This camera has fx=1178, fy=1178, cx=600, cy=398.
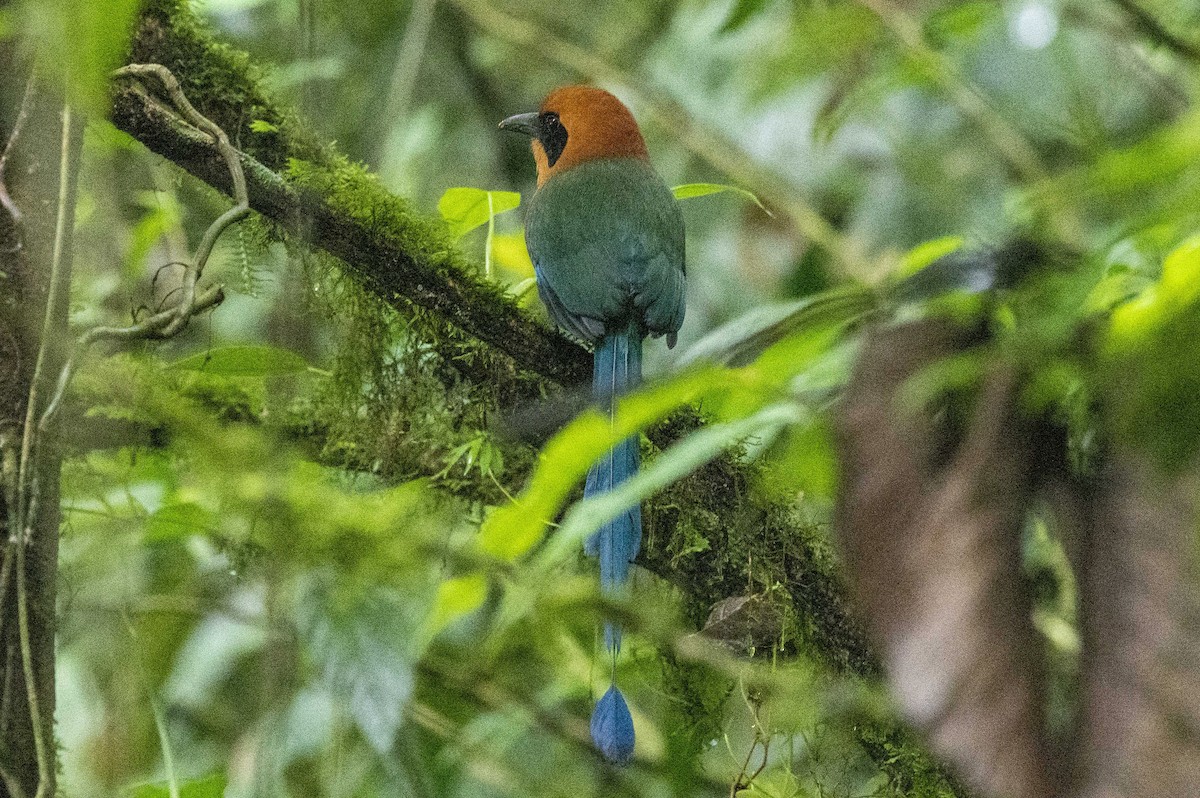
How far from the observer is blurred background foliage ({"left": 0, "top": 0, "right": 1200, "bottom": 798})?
0.81m

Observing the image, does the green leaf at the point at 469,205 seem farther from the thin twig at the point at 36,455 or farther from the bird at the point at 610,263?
the thin twig at the point at 36,455

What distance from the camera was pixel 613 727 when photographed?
1.66m

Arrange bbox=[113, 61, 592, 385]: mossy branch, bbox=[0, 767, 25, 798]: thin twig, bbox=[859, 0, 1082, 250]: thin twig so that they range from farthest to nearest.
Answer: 1. bbox=[859, 0, 1082, 250]: thin twig
2. bbox=[113, 61, 592, 385]: mossy branch
3. bbox=[0, 767, 25, 798]: thin twig

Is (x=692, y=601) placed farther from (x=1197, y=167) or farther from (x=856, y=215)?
(x=856, y=215)

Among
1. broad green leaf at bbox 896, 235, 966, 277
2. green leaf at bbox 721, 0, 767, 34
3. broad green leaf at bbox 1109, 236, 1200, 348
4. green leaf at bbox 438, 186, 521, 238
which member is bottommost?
green leaf at bbox 438, 186, 521, 238

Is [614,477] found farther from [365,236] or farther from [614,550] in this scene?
[365,236]

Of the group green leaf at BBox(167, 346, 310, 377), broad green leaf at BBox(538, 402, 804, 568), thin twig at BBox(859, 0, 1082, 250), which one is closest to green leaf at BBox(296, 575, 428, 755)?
green leaf at BBox(167, 346, 310, 377)

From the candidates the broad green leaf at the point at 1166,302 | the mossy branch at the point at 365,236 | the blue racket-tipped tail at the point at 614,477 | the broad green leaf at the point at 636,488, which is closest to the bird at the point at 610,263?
the blue racket-tipped tail at the point at 614,477

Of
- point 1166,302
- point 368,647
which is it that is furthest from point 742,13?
point 1166,302

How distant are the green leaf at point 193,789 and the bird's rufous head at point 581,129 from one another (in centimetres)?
151

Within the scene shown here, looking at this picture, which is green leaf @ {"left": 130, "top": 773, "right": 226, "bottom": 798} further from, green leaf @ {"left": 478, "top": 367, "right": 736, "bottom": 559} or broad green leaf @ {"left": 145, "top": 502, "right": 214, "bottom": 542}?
green leaf @ {"left": 478, "top": 367, "right": 736, "bottom": 559}

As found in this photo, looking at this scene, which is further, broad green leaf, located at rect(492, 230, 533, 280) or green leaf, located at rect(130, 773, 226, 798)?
broad green leaf, located at rect(492, 230, 533, 280)

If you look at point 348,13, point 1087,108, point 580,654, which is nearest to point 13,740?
point 580,654

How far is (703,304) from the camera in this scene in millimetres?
3570
